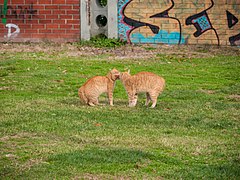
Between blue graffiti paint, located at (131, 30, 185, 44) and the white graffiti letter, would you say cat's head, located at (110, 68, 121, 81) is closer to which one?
blue graffiti paint, located at (131, 30, 185, 44)

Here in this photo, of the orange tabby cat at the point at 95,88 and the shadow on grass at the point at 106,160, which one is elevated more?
the orange tabby cat at the point at 95,88

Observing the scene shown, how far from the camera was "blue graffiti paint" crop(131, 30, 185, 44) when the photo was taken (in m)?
19.2

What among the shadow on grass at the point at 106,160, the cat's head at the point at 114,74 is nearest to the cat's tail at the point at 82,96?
the cat's head at the point at 114,74

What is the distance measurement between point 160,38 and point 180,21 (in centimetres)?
81

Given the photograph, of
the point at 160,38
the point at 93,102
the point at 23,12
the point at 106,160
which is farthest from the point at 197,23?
the point at 106,160

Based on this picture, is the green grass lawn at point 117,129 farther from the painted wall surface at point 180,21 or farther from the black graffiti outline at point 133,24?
the black graffiti outline at point 133,24

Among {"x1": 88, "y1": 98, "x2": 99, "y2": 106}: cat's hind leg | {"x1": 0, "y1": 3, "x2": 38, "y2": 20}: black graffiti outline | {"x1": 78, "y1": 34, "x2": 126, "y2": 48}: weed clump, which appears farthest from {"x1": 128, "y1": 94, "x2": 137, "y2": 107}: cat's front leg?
{"x1": 0, "y1": 3, "x2": 38, "y2": 20}: black graffiti outline

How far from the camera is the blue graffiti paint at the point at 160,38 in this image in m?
19.2

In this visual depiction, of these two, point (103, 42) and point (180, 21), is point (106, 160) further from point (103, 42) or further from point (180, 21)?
point (180, 21)

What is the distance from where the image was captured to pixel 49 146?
7.96m

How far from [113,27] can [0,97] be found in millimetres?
8406

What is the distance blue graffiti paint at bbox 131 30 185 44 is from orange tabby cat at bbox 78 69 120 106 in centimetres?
861

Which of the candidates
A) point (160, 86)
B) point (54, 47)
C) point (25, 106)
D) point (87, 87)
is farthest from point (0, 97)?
point (54, 47)

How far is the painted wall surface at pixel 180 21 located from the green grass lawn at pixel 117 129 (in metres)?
3.98
